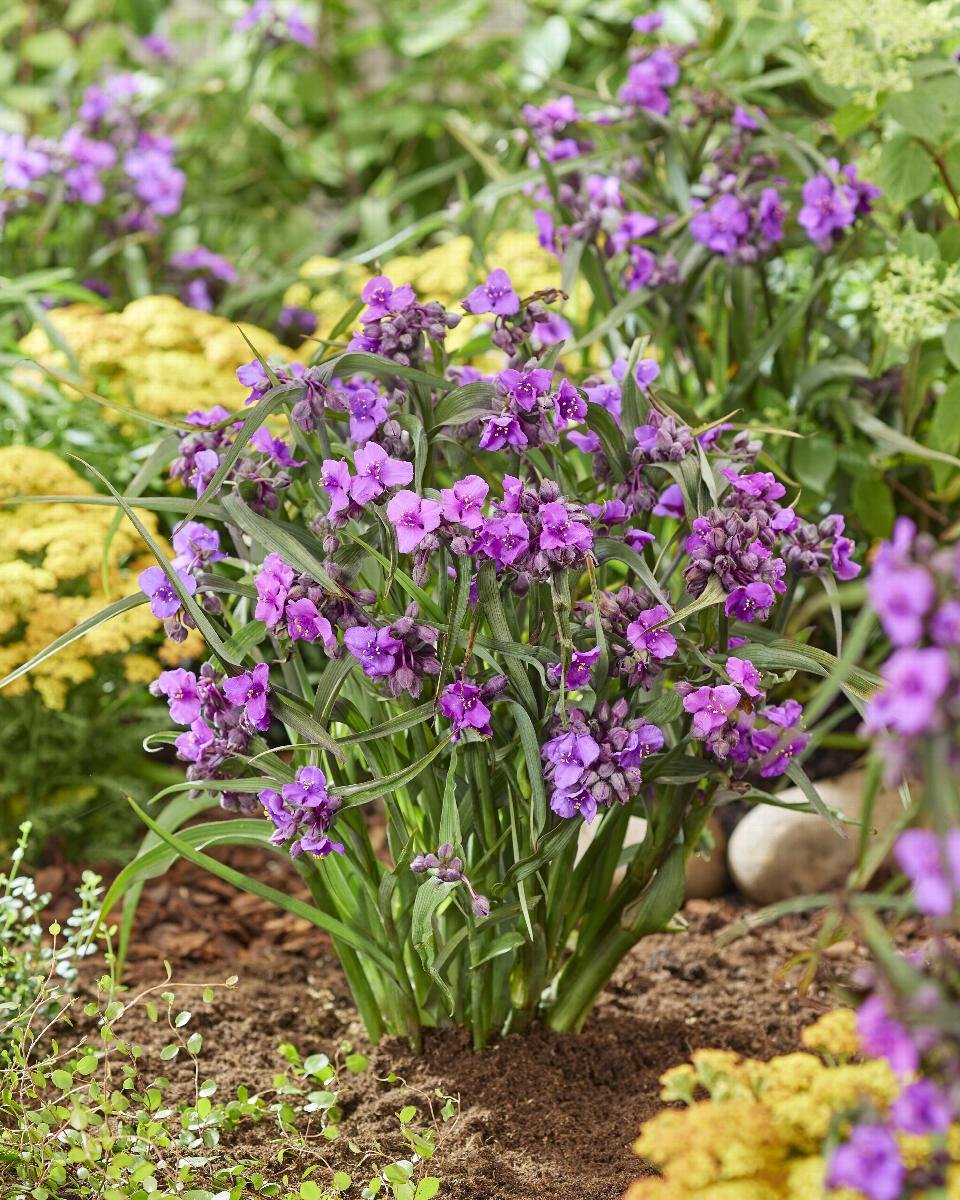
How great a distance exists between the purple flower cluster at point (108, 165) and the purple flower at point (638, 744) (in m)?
2.00

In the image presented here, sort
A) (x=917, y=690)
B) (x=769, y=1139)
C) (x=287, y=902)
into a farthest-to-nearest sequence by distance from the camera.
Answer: (x=287, y=902)
(x=769, y=1139)
(x=917, y=690)

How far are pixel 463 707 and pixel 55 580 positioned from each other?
0.94 m

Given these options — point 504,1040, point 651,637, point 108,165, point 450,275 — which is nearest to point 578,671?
point 651,637

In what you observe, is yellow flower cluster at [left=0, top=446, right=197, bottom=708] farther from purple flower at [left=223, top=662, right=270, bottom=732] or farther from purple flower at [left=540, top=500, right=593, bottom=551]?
purple flower at [left=540, top=500, right=593, bottom=551]

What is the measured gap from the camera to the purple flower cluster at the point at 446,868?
1.16 metres

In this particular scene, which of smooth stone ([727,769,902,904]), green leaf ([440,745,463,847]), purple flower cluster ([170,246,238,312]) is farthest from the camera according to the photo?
purple flower cluster ([170,246,238,312])

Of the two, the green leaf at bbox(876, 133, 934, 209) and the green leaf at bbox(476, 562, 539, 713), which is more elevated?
the green leaf at bbox(876, 133, 934, 209)

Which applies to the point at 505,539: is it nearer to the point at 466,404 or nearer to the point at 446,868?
the point at 466,404

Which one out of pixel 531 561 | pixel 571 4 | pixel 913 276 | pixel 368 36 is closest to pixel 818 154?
pixel 913 276

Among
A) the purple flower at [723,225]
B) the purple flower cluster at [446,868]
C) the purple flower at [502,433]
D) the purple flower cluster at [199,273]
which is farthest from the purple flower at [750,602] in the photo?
the purple flower cluster at [199,273]

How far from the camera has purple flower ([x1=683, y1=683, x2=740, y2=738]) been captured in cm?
115

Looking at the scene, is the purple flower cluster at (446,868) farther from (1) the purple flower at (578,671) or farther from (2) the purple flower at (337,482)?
(2) the purple flower at (337,482)

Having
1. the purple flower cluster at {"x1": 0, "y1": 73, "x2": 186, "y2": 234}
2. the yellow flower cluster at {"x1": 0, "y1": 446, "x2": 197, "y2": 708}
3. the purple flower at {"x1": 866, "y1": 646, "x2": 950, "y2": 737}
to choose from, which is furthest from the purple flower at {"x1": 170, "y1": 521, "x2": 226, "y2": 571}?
the purple flower cluster at {"x1": 0, "y1": 73, "x2": 186, "y2": 234}

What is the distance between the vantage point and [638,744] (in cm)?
116
